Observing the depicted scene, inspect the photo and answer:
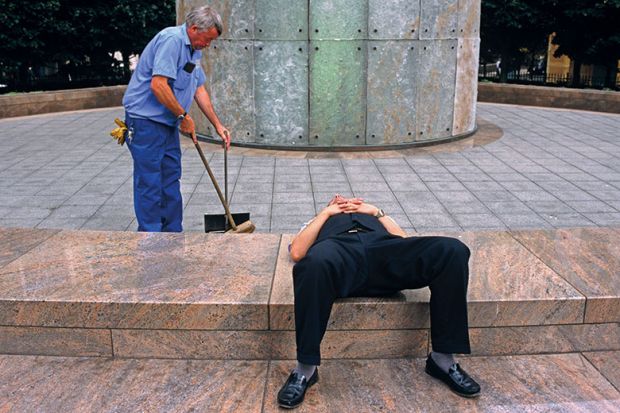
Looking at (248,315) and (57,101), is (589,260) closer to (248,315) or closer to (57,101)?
(248,315)

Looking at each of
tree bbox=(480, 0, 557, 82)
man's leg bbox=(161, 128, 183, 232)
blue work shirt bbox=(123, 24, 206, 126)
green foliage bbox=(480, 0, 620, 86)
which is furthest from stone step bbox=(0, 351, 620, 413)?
tree bbox=(480, 0, 557, 82)

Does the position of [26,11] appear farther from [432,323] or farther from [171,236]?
[432,323]

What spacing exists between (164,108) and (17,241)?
1504 mm

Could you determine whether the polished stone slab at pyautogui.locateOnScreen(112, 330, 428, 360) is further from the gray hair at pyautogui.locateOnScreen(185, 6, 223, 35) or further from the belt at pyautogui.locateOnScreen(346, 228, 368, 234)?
the gray hair at pyautogui.locateOnScreen(185, 6, 223, 35)

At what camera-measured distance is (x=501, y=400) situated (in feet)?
10.5

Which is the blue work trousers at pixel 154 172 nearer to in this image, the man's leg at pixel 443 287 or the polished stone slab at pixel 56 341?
the polished stone slab at pixel 56 341

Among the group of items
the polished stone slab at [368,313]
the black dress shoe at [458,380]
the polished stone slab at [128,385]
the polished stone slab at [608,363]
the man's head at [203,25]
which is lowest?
the polished stone slab at [608,363]

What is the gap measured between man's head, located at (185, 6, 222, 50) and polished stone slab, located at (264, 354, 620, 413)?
267 centimetres

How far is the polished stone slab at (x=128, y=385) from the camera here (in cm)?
313

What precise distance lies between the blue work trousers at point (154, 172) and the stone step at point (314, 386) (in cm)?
191

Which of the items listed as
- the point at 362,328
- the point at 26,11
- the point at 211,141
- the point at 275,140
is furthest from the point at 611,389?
the point at 26,11

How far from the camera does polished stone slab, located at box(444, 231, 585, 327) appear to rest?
11.6ft

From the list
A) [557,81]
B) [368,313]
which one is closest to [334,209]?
[368,313]

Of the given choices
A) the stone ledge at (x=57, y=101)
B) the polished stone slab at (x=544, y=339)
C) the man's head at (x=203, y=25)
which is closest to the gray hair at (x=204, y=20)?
the man's head at (x=203, y=25)
